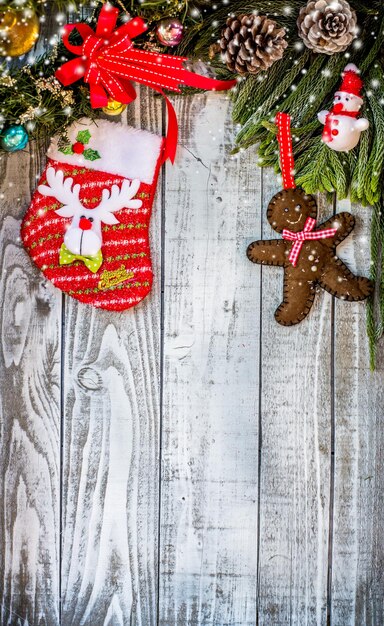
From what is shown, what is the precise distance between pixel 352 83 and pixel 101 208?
1.84 ft

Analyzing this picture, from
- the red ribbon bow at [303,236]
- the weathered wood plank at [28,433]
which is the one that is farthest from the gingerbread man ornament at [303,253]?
the weathered wood plank at [28,433]

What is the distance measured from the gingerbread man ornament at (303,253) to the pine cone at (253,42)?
0.80 ft

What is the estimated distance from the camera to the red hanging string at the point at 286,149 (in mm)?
1369

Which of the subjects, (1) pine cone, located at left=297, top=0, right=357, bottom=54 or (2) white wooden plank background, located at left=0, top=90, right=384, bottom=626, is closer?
(1) pine cone, located at left=297, top=0, right=357, bottom=54

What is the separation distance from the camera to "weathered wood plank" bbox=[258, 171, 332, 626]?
1491 mm

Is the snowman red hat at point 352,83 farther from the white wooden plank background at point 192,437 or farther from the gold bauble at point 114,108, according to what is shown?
the gold bauble at point 114,108

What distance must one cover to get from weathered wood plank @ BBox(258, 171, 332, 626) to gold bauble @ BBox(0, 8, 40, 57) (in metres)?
0.65

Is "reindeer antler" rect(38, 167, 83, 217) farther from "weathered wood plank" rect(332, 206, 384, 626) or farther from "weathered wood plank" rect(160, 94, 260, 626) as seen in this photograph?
"weathered wood plank" rect(332, 206, 384, 626)

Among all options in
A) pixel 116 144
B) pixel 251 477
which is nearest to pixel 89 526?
pixel 251 477

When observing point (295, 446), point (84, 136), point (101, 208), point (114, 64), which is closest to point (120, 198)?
point (101, 208)

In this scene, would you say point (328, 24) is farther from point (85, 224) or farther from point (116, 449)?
point (116, 449)

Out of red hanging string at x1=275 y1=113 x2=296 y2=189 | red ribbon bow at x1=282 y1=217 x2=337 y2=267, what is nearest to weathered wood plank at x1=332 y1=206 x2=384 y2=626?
red ribbon bow at x1=282 y1=217 x2=337 y2=267

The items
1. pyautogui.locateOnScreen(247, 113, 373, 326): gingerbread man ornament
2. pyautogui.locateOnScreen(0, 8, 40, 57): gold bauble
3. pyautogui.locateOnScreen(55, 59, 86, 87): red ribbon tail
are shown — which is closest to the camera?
pyautogui.locateOnScreen(0, 8, 40, 57): gold bauble

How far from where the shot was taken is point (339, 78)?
1.39 meters
